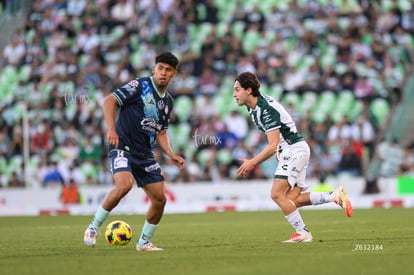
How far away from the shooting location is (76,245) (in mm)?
12938

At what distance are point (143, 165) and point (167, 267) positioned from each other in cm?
265

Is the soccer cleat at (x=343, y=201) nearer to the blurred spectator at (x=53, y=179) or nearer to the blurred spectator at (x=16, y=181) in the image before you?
the blurred spectator at (x=53, y=179)

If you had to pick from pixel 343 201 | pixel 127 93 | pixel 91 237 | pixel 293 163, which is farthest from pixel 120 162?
pixel 343 201

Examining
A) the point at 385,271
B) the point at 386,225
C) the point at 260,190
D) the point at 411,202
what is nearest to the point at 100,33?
the point at 260,190

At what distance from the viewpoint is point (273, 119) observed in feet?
41.0

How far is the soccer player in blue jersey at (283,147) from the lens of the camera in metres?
12.5

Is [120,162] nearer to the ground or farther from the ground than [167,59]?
nearer to the ground

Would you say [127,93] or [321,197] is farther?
[321,197]

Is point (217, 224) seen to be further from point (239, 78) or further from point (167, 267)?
point (167, 267)

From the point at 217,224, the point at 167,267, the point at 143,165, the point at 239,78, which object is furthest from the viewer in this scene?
the point at 217,224

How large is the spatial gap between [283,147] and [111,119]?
2.76 metres

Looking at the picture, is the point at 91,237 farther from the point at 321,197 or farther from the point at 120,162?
the point at 321,197

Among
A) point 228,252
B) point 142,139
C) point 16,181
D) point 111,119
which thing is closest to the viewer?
point 228,252

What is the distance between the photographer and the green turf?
8.98 m
